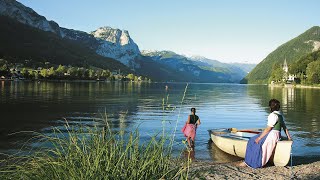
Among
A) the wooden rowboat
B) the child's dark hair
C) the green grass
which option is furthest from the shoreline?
the green grass

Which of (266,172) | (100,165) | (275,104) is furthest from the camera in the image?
(266,172)

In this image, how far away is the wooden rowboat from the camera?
14367 millimetres

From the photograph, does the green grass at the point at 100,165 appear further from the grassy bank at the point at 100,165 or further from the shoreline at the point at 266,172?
the shoreline at the point at 266,172

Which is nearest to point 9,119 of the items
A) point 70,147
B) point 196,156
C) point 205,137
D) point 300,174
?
point 205,137

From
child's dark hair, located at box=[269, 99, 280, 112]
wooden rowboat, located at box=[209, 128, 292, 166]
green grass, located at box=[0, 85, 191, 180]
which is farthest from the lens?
wooden rowboat, located at box=[209, 128, 292, 166]

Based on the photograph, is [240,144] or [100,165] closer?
[100,165]

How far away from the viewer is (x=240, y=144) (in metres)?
18.4

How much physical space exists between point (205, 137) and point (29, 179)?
2253 centimetres

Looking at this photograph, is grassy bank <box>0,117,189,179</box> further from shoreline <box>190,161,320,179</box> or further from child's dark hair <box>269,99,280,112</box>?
child's dark hair <box>269,99,280,112</box>

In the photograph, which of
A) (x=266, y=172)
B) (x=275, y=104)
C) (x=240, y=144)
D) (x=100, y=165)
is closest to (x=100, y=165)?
(x=100, y=165)

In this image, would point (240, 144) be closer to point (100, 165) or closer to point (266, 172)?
point (266, 172)

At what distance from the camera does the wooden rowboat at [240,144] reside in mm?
14367

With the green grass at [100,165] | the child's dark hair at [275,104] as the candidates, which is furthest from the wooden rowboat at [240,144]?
the green grass at [100,165]

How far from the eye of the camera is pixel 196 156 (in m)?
19.7
